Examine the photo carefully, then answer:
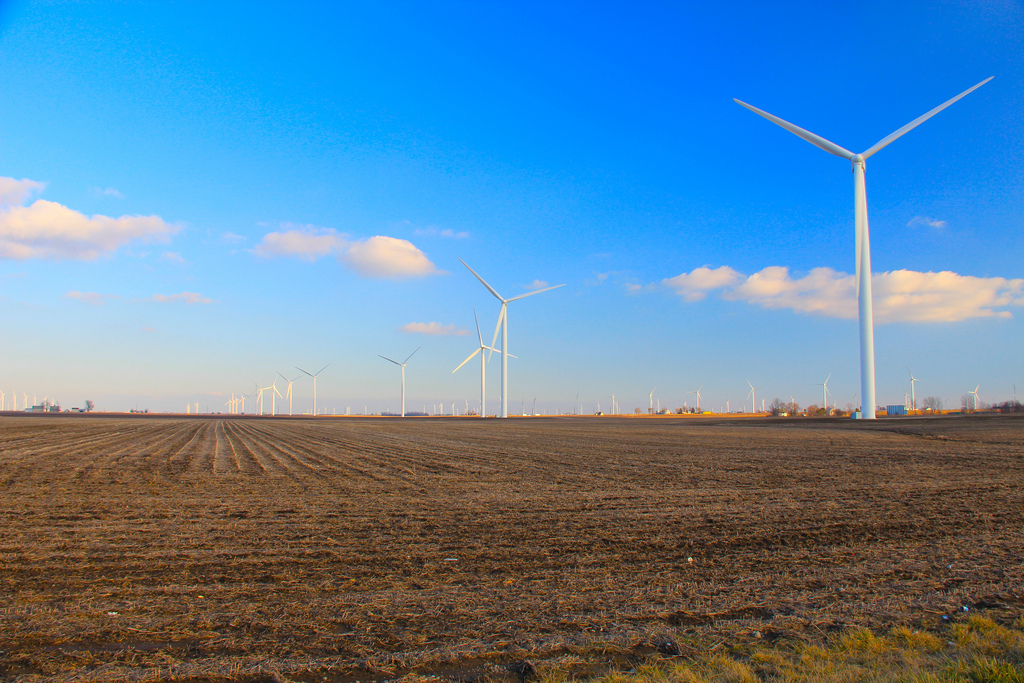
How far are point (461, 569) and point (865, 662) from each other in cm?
465

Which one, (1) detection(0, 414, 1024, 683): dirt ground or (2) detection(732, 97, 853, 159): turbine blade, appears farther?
(2) detection(732, 97, 853, 159): turbine blade

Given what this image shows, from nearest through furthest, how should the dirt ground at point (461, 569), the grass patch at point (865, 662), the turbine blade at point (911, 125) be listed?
the grass patch at point (865, 662), the dirt ground at point (461, 569), the turbine blade at point (911, 125)

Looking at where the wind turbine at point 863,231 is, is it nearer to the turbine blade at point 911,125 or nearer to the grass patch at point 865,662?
the turbine blade at point 911,125

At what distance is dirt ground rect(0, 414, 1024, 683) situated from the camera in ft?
17.6

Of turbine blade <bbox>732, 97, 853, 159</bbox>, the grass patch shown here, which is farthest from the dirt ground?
turbine blade <bbox>732, 97, 853, 159</bbox>

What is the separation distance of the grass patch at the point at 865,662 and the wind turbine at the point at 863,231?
51484mm

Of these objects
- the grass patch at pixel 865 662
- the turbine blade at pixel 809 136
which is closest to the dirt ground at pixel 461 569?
the grass patch at pixel 865 662

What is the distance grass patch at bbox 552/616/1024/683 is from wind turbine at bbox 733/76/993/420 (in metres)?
51.5

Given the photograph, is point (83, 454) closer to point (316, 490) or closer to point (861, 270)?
point (316, 490)

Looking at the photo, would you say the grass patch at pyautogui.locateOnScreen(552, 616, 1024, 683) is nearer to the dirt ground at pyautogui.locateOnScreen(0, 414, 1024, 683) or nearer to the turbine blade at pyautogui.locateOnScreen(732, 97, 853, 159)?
the dirt ground at pyautogui.locateOnScreen(0, 414, 1024, 683)

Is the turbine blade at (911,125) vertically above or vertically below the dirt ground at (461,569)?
above

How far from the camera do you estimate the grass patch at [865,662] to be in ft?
15.3

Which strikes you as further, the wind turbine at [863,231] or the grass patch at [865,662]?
the wind turbine at [863,231]

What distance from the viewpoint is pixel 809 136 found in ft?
171
